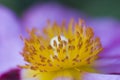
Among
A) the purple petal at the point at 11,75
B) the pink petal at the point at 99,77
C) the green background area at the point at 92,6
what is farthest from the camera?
the green background area at the point at 92,6

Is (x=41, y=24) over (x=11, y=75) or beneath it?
over

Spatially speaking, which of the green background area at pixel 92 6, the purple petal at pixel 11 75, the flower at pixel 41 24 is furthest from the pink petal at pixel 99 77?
the green background area at pixel 92 6

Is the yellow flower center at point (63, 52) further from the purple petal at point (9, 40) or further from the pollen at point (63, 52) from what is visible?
the purple petal at point (9, 40)

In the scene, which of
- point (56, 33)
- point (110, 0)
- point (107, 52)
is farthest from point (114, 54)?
point (110, 0)

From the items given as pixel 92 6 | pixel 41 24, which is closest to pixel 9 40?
pixel 41 24

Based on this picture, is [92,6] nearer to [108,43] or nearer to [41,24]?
[41,24]

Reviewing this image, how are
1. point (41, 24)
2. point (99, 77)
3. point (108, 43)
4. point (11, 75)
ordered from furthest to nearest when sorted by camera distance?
point (41, 24) → point (108, 43) → point (11, 75) → point (99, 77)

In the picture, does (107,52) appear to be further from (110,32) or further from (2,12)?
(2,12)
